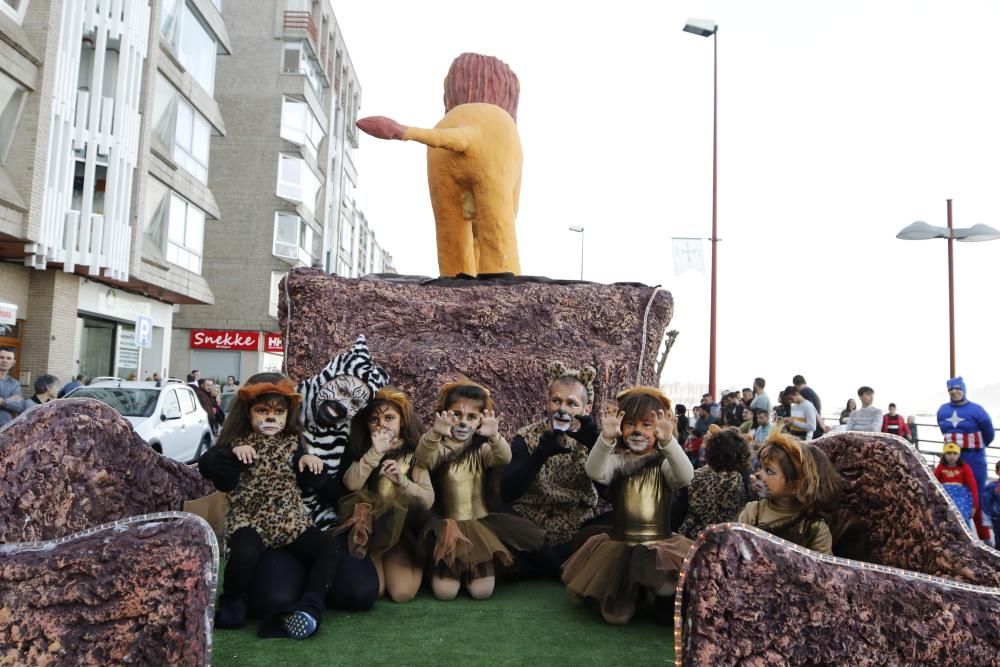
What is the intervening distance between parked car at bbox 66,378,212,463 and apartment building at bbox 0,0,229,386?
3032 millimetres

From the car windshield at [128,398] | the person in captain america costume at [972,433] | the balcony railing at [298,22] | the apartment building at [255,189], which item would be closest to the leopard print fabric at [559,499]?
the person in captain america costume at [972,433]

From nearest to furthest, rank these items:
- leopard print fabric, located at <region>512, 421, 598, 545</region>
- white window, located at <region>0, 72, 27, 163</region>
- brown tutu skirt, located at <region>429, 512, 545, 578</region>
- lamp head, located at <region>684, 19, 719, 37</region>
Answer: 1. brown tutu skirt, located at <region>429, 512, 545, 578</region>
2. leopard print fabric, located at <region>512, 421, 598, 545</region>
3. white window, located at <region>0, 72, 27, 163</region>
4. lamp head, located at <region>684, 19, 719, 37</region>

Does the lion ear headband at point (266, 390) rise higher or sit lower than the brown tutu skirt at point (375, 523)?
higher

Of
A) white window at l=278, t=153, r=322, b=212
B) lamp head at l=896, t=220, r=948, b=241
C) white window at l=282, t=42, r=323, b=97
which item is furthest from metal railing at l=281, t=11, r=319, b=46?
lamp head at l=896, t=220, r=948, b=241

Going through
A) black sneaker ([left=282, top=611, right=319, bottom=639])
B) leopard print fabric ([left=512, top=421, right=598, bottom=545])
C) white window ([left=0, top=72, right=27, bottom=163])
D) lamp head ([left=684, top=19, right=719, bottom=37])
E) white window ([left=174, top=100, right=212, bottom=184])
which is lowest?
black sneaker ([left=282, top=611, right=319, bottom=639])

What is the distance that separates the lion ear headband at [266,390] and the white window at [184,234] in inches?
649

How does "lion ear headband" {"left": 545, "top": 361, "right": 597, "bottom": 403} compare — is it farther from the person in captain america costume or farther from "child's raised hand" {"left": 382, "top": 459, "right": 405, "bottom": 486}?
the person in captain america costume

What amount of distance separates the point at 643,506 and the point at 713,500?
59 centimetres

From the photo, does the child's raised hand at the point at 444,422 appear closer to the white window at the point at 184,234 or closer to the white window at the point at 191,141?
the white window at the point at 184,234

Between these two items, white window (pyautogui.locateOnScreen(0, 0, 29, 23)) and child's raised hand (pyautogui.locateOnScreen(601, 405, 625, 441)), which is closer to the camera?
child's raised hand (pyautogui.locateOnScreen(601, 405, 625, 441))

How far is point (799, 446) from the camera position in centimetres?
285

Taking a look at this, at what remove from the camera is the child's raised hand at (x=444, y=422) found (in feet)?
10.7

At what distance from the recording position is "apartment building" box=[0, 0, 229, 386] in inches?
516

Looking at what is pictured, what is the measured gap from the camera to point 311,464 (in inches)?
123
